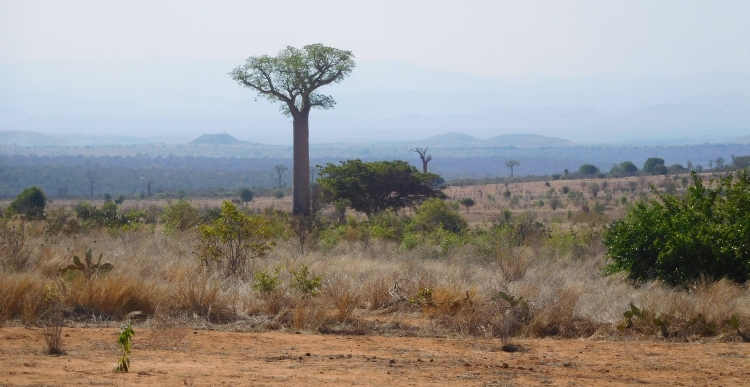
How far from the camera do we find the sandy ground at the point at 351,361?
5.79m

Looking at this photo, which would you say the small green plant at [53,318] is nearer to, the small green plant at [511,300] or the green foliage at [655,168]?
the small green plant at [511,300]

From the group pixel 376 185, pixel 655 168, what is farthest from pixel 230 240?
pixel 655 168

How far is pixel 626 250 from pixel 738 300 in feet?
7.74

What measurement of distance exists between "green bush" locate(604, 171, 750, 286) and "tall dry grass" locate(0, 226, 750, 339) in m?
0.40

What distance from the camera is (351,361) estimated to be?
658 centimetres

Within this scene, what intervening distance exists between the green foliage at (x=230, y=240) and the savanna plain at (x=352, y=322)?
0.05 m

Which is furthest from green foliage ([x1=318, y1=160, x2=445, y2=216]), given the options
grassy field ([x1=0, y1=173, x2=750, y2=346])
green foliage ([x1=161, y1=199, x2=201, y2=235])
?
grassy field ([x1=0, y1=173, x2=750, y2=346])

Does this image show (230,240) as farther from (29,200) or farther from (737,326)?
(29,200)

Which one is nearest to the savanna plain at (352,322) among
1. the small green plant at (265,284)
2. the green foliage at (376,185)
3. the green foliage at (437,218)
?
the small green plant at (265,284)

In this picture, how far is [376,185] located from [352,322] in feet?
58.1

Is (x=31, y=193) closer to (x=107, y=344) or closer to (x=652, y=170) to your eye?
(x=107, y=344)

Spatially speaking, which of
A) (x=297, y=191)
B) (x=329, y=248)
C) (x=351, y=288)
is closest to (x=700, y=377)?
(x=351, y=288)

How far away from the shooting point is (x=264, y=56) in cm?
2459

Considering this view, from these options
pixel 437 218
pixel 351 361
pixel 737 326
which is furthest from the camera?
pixel 437 218
